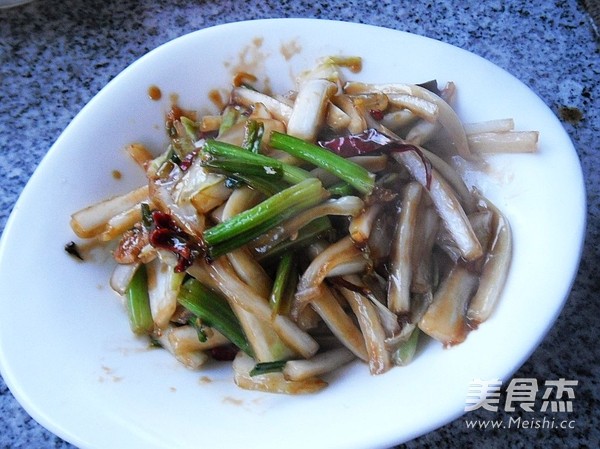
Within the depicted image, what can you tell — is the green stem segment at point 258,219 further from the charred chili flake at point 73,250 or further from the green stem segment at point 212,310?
the charred chili flake at point 73,250

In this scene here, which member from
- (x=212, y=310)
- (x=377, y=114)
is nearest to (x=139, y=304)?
(x=212, y=310)

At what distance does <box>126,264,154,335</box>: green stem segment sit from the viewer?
126cm

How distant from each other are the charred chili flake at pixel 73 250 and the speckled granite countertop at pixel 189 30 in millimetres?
452

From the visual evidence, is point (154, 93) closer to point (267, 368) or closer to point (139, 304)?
point (139, 304)

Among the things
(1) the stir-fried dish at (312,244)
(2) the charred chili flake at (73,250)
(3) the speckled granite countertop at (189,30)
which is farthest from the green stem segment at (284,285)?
(3) the speckled granite countertop at (189,30)

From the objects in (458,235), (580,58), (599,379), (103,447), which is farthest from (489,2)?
(103,447)

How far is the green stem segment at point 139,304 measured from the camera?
1262mm

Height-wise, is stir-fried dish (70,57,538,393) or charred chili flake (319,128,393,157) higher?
charred chili flake (319,128,393,157)

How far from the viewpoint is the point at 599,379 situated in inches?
52.2

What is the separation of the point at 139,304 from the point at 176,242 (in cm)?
17

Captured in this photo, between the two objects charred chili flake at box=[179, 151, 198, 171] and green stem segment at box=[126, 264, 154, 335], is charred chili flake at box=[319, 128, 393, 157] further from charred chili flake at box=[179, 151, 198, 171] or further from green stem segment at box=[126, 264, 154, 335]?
green stem segment at box=[126, 264, 154, 335]

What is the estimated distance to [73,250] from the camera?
130 cm

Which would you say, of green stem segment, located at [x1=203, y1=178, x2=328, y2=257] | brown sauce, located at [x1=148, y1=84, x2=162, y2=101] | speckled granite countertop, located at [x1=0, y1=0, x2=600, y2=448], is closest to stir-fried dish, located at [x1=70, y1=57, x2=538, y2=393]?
green stem segment, located at [x1=203, y1=178, x2=328, y2=257]

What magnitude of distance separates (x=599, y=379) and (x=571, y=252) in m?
0.40
